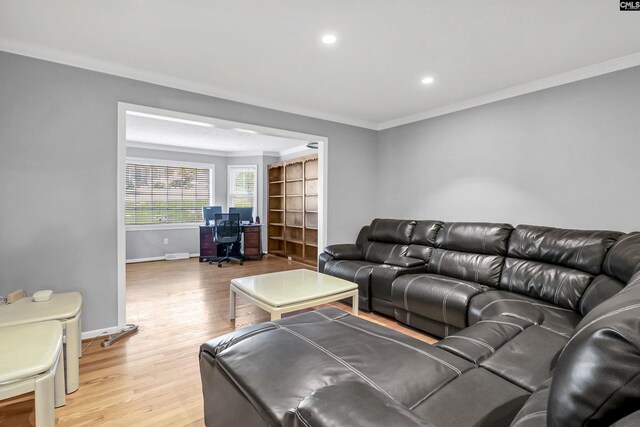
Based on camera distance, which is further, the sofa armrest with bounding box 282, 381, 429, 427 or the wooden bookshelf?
the wooden bookshelf

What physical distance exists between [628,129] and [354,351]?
3084mm

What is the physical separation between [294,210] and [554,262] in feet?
15.8

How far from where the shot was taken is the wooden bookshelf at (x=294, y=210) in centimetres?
606

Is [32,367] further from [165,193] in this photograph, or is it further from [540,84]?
[165,193]

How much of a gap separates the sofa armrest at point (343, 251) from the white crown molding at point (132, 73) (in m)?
1.81

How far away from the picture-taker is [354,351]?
4.25 ft

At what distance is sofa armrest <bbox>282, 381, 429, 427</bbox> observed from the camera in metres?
0.72

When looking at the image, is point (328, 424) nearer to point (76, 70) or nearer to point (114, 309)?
point (114, 309)

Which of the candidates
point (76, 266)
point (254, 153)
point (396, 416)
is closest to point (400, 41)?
point (396, 416)

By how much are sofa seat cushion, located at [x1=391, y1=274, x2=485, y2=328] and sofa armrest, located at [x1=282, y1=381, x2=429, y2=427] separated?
190 centimetres

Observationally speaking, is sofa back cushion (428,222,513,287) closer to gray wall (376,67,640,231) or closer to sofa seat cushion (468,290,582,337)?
sofa seat cushion (468,290,582,337)

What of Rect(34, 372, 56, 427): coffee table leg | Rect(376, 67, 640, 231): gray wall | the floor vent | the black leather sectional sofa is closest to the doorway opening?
the floor vent

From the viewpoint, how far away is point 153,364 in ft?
7.54

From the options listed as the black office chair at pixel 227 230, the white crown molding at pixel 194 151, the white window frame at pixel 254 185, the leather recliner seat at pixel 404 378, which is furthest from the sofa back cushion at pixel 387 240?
the white crown molding at pixel 194 151
